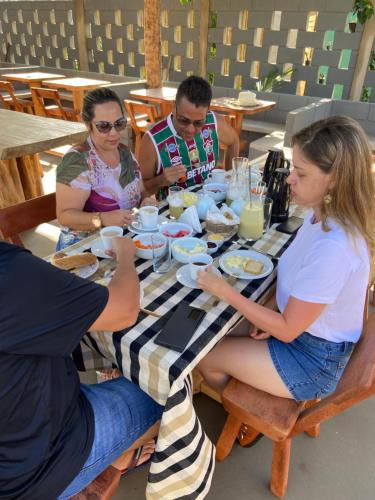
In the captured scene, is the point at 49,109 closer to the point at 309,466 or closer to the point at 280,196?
the point at 280,196

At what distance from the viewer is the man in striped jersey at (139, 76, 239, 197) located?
2205mm

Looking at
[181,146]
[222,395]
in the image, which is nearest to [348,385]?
[222,395]

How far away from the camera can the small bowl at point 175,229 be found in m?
1.59

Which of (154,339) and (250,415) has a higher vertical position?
(154,339)

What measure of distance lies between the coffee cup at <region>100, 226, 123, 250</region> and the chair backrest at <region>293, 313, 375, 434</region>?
0.97 metres

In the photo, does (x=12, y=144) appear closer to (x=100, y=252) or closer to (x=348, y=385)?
(x=100, y=252)

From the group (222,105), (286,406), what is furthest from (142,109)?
(286,406)

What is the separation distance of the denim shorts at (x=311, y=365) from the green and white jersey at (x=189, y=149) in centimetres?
143

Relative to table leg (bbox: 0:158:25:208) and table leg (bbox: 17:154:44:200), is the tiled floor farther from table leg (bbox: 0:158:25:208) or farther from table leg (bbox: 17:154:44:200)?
table leg (bbox: 17:154:44:200)

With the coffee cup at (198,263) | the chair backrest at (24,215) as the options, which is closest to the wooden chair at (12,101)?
the chair backrest at (24,215)

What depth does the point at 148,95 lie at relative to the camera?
5367 millimetres

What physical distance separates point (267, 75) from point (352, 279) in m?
5.94

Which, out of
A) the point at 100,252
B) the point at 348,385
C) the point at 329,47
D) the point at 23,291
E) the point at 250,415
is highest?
the point at 329,47

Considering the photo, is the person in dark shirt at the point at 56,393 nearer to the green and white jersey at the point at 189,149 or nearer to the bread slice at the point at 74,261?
the bread slice at the point at 74,261
